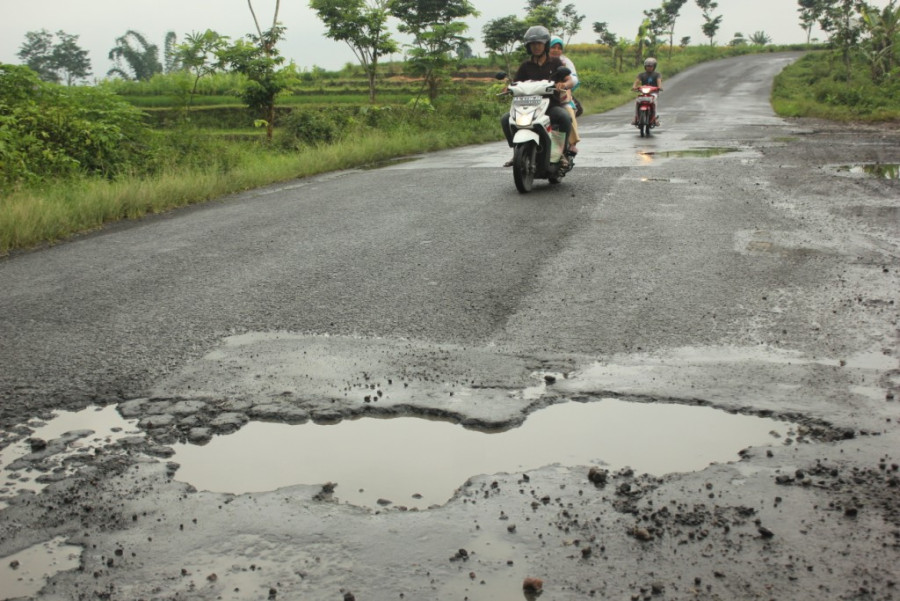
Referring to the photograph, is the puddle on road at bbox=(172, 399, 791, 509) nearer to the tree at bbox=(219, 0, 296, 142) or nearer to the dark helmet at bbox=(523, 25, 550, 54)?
the dark helmet at bbox=(523, 25, 550, 54)

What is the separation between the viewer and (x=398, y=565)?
245cm

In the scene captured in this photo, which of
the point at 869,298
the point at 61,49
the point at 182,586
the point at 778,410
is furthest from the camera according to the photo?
the point at 61,49

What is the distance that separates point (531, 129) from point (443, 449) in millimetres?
6664

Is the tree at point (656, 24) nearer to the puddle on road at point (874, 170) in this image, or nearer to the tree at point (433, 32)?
the tree at point (433, 32)

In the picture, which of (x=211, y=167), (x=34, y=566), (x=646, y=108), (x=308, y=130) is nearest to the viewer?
(x=34, y=566)

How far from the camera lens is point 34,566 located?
2490mm

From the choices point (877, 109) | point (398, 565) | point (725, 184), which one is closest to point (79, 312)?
point (398, 565)

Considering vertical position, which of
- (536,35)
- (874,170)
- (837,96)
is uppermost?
(536,35)

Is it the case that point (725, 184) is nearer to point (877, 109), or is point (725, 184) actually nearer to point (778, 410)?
point (778, 410)

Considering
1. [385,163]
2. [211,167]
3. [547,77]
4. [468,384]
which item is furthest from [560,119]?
[468,384]

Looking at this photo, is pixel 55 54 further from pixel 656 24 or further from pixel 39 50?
pixel 656 24

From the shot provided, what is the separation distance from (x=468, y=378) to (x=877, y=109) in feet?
77.5

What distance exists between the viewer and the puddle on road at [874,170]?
33.1 feet

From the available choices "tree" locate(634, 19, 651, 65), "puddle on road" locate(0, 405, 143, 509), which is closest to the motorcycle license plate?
"puddle on road" locate(0, 405, 143, 509)
